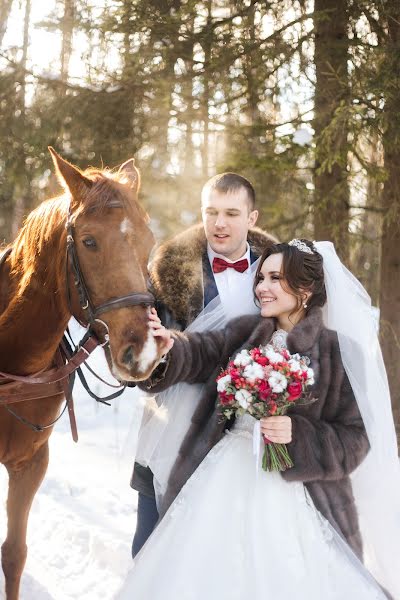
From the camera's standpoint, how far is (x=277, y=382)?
2.31 metres

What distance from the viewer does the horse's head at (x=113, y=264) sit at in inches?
90.0

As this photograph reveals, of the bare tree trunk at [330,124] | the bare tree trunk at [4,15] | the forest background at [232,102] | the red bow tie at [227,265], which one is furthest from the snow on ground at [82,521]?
the bare tree trunk at [4,15]

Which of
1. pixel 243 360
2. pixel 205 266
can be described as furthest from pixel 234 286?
pixel 243 360

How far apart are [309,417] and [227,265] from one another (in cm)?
95

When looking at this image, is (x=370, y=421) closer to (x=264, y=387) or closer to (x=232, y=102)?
(x=264, y=387)

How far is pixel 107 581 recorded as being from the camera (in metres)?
3.88

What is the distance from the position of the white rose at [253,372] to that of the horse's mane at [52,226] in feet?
2.85

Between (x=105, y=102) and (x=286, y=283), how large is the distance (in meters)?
4.35

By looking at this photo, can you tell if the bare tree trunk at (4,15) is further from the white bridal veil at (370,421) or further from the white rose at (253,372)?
the white rose at (253,372)

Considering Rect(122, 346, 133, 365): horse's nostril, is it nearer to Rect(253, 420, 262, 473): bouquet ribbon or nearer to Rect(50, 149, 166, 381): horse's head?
Rect(50, 149, 166, 381): horse's head

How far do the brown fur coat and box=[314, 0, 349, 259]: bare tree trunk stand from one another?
2.76m

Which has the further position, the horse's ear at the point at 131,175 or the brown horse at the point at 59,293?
the horse's ear at the point at 131,175

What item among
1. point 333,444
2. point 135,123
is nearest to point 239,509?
point 333,444

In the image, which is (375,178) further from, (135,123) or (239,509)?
(239,509)
